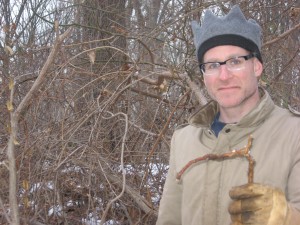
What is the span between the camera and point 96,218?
13.8ft

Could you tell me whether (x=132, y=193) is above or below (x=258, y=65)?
below

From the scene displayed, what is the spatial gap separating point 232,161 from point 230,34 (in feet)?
1.79

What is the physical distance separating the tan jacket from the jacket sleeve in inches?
1.5

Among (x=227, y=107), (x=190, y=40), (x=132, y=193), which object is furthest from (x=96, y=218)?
(x=227, y=107)

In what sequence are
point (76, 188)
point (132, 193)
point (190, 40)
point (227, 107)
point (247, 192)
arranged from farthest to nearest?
point (190, 40)
point (76, 188)
point (132, 193)
point (227, 107)
point (247, 192)

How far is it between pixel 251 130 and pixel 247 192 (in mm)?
406

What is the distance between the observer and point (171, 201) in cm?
239

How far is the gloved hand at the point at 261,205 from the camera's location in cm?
169

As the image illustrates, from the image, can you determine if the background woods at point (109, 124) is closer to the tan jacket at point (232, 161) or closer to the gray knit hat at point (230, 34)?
the tan jacket at point (232, 161)

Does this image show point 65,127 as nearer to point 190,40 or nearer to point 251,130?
point 190,40

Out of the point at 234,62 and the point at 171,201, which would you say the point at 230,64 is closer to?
the point at 234,62

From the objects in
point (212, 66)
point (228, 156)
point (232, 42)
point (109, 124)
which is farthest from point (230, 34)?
point (109, 124)

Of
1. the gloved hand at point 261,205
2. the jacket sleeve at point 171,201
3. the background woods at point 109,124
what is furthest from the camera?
the background woods at point 109,124

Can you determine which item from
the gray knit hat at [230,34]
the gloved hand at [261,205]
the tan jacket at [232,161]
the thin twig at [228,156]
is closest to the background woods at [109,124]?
the tan jacket at [232,161]
